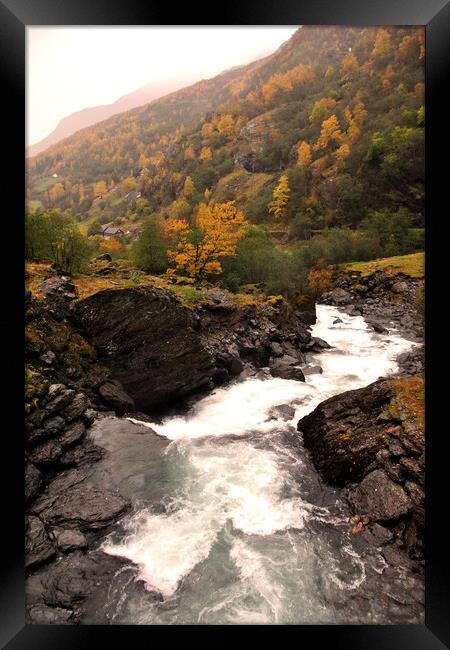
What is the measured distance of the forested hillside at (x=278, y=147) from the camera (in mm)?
30406

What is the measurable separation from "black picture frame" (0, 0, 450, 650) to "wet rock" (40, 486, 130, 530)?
196 cm

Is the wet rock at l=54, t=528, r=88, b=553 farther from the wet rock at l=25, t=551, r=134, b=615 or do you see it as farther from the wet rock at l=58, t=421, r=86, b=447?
the wet rock at l=58, t=421, r=86, b=447

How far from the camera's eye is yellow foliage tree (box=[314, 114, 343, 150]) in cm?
4178

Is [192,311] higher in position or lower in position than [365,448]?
higher

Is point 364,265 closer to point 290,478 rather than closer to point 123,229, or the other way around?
point 123,229

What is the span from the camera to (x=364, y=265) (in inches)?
1069

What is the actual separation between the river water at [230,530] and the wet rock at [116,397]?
696 millimetres

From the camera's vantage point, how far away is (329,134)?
4216 centimetres

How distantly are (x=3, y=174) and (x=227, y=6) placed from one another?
2.96 metres

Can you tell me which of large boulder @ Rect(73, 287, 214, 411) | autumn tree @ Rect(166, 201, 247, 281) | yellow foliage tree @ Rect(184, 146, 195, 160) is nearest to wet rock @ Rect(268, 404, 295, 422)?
large boulder @ Rect(73, 287, 214, 411)

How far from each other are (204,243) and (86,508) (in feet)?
38.1

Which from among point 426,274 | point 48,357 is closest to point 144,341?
point 48,357

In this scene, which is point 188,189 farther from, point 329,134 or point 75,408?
point 75,408

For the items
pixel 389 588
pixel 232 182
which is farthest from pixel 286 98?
pixel 389 588
